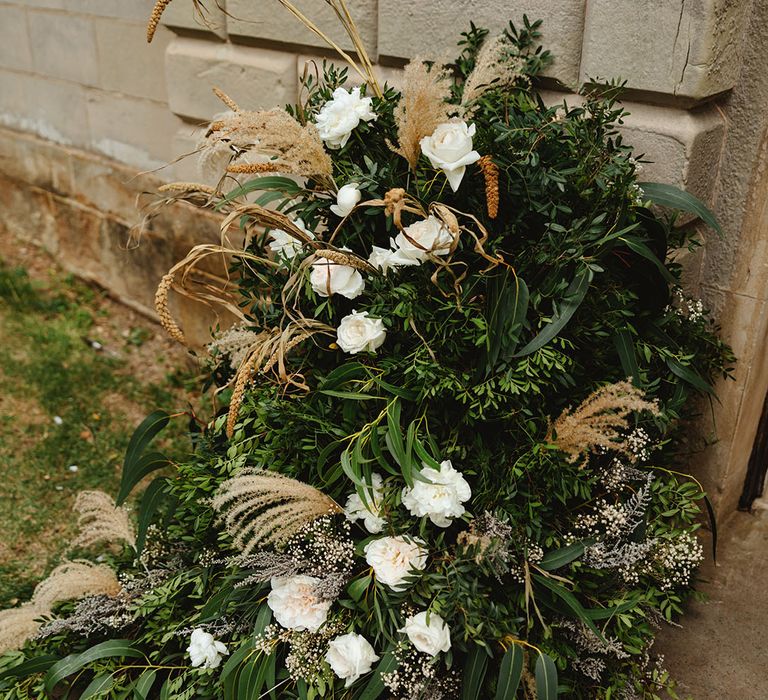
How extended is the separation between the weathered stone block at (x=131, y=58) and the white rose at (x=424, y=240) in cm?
238

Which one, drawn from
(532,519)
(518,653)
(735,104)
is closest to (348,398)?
(532,519)

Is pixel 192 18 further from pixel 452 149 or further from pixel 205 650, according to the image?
pixel 205 650

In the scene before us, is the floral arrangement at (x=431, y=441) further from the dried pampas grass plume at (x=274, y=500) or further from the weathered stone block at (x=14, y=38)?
the weathered stone block at (x=14, y=38)

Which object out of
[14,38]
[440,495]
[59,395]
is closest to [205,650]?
[440,495]

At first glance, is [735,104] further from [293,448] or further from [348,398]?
[293,448]

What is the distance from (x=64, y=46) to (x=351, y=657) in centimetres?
385

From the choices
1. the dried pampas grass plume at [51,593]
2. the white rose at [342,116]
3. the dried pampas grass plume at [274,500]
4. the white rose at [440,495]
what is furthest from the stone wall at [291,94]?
the dried pampas grass plume at [51,593]

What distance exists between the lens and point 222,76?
3467 millimetres

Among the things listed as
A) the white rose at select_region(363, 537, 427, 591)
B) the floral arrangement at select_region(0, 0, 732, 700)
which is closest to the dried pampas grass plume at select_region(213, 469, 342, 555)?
the floral arrangement at select_region(0, 0, 732, 700)

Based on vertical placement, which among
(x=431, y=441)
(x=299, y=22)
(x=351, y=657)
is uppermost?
(x=299, y=22)

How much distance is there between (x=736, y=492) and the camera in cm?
290

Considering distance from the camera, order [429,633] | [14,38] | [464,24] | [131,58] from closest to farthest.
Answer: [429,633]
[464,24]
[131,58]
[14,38]

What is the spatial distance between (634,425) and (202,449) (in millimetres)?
1248

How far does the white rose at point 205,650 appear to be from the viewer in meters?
2.13
